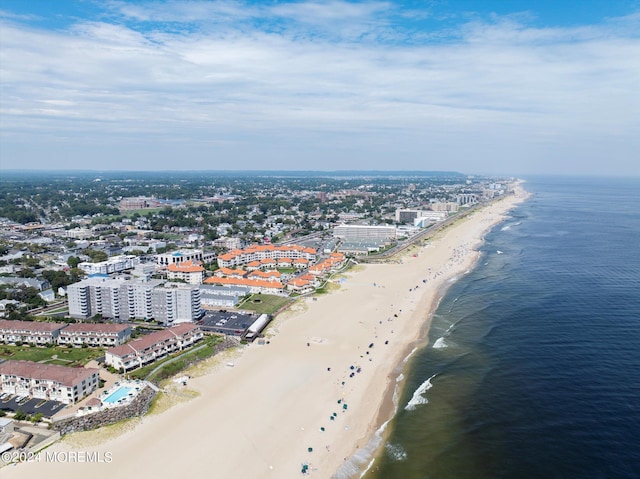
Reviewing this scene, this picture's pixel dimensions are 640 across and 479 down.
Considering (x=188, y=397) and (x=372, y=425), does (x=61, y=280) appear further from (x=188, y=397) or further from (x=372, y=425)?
(x=372, y=425)

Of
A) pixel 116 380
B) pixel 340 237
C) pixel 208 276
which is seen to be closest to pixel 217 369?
pixel 116 380

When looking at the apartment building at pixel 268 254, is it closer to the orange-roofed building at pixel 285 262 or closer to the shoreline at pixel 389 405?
the orange-roofed building at pixel 285 262

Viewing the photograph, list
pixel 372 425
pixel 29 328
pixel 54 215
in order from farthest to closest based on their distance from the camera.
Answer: pixel 54 215, pixel 29 328, pixel 372 425

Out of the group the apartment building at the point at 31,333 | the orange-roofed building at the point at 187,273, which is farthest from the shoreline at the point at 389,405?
the orange-roofed building at the point at 187,273

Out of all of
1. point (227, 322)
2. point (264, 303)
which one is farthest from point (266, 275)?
point (227, 322)

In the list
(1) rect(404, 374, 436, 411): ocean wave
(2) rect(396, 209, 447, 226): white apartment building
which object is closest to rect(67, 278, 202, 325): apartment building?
(1) rect(404, 374, 436, 411): ocean wave

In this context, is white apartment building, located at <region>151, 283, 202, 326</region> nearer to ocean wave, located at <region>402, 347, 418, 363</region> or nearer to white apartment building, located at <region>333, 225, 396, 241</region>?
ocean wave, located at <region>402, 347, 418, 363</region>
